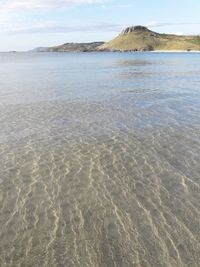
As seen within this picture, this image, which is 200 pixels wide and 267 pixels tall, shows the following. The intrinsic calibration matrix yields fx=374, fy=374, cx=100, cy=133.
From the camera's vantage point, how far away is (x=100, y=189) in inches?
522

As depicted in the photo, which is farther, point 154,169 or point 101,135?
point 101,135

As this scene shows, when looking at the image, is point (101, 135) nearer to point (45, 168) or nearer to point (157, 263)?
point (45, 168)

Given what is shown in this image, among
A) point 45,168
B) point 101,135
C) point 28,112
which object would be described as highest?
point 45,168

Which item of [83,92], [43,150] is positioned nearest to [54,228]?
[43,150]

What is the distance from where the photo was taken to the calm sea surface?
955 centimetres

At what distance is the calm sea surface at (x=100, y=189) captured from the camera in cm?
955

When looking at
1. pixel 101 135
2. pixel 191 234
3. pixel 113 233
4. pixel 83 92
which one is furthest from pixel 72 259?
pixel 83 92

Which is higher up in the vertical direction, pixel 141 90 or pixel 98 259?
pixel 98 259

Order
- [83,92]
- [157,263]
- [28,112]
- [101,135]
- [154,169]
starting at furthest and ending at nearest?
1. [83,92]
2. [28,112]
3. [101,135]
4. [154,169]
5. [157,263]

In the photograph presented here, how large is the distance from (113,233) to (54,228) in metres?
1.70

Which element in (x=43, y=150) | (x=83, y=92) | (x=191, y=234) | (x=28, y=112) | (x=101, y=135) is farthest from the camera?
(x=83, y=92)

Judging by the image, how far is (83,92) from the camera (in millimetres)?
38125

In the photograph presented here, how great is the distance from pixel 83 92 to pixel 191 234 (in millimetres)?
29074

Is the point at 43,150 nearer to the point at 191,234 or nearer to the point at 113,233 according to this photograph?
the point at 113,233
